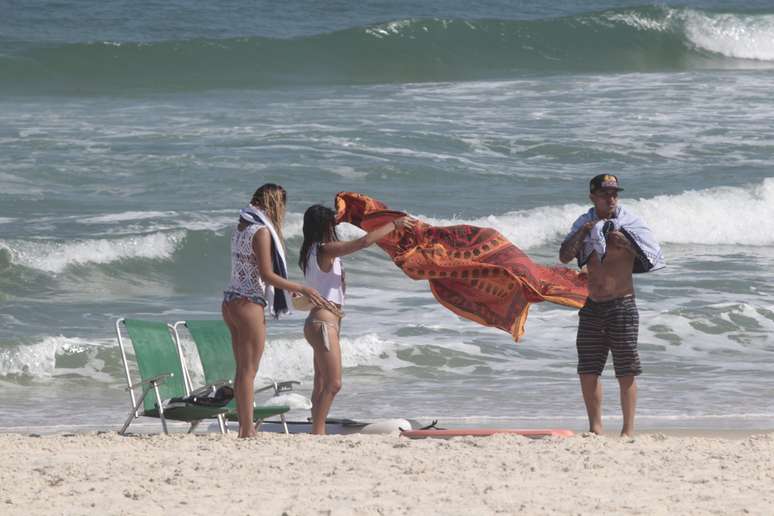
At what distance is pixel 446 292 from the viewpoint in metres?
7.91

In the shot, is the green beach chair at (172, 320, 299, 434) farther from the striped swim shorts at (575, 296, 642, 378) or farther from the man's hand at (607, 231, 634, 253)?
the man's hand at (607, 231, 634, 253)

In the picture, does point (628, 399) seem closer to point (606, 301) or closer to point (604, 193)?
point (606, 301)

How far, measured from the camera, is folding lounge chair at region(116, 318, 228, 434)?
25.2 feet

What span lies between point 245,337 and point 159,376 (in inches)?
35.6

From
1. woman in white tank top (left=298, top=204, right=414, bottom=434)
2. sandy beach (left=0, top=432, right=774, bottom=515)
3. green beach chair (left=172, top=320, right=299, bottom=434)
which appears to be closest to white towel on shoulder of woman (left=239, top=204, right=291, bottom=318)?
woman in white tank top (left=298, top=204, right=414, bottom=434)

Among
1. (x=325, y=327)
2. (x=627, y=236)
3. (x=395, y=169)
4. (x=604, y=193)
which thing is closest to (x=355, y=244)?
(x=325, y=327)

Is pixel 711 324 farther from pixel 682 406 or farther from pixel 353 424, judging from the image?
pixel 353 424

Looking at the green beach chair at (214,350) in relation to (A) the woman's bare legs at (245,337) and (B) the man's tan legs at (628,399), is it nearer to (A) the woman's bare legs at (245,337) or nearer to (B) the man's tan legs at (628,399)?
(A) the woman's bare legs at (245,337)

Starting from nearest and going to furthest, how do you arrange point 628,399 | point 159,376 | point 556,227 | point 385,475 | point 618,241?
point 385,475 < point 618,241 < point 628,399 < point 159,376 < point 556,227

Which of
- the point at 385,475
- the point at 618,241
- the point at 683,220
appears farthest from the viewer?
the point at 683,220

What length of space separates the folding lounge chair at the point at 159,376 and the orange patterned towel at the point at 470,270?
131cm

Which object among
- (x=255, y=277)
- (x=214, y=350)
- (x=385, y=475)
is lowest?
(x=385, y=475)

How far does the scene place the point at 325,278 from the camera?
7305 mm

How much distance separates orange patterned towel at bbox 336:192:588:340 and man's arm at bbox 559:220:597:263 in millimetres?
605
